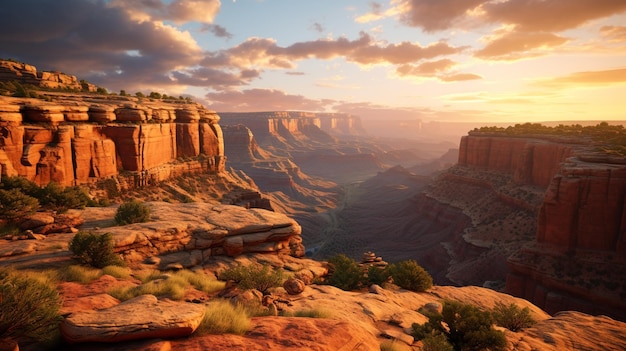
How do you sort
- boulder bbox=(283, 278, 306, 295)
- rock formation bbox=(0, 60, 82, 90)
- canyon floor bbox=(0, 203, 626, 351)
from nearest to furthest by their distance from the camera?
canyon floor bbox=(0, 203, 626, 351) < boulder bbox=(283, 278, 306, 295) < rock formation bbox=(0, 60, 82, 90)

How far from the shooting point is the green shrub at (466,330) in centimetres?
838

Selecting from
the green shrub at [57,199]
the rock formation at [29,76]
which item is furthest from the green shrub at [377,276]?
the rock formation at [29,76]

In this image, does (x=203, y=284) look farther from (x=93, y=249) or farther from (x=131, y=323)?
(x=131, y=323)

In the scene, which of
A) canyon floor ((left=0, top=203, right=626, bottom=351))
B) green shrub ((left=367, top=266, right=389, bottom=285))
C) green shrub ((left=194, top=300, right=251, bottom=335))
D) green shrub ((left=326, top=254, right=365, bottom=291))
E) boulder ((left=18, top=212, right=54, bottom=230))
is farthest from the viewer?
green shrub ((left=367, top=266, right=389, bottom=285))

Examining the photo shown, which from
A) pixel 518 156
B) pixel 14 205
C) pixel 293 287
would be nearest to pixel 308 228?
pixel 518 156

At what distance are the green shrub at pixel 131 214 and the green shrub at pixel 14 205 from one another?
3.99 metres

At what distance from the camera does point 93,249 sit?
423 inches

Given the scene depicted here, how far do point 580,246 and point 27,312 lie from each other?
39840 millimetres

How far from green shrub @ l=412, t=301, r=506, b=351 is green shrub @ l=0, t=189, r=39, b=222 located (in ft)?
60.4

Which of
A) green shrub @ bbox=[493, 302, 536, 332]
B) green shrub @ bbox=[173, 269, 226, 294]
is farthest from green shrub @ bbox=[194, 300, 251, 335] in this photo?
green shrub @ bbox=[493, 302, 536, 332]

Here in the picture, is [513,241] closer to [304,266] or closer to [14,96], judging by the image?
[304,266]

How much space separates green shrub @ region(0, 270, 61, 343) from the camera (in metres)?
4.95

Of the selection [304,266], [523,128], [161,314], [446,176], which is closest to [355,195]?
[446,176]

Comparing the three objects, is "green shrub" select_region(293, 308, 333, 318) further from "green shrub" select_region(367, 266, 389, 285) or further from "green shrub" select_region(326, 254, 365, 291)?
"green shrub" select_region(367, 266, 389, 285)
